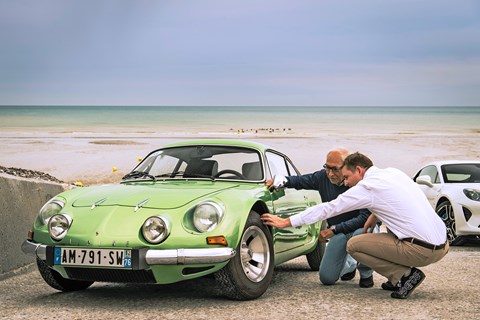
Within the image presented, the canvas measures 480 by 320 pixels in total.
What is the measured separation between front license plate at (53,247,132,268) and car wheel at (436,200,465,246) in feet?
24.3

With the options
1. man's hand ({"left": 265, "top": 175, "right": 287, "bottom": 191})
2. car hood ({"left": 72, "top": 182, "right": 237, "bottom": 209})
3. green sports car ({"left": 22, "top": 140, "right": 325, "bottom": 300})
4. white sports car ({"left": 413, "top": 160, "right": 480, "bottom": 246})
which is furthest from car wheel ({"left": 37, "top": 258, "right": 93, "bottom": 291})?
white sports car ({"left": 413, "top": 160, "right": 480, "bottom": 246})

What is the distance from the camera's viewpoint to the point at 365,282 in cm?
774

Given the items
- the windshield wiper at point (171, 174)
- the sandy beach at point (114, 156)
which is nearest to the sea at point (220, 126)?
the sandy beach at point (114, 156)

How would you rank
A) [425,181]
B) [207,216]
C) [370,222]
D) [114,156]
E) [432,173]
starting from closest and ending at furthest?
[207,216]
[370,222]
[425,181]
[432,173]
[114,156]

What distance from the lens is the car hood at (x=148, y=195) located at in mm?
6723

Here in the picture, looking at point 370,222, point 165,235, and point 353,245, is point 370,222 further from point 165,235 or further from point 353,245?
point 165,235

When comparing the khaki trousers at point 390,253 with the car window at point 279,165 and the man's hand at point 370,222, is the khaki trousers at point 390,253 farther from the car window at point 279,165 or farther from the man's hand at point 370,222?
the car window at point 279,165

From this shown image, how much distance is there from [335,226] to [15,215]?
3.75 m

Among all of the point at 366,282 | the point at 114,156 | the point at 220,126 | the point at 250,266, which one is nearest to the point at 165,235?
the point at 250,266

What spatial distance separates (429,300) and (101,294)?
119 inches

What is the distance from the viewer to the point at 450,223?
12.5 meters

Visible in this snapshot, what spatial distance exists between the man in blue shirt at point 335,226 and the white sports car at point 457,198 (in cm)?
441

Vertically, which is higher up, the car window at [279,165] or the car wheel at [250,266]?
the car window at [279,165]

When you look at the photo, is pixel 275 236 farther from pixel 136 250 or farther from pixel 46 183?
pixel 46 183
